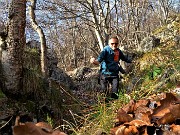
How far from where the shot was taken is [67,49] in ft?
122

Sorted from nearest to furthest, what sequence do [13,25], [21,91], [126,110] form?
[126,110], [13,25], [21,91]

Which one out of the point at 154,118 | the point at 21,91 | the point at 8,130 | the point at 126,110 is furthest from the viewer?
the point at 21,91

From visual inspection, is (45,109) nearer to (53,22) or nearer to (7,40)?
(7,40)

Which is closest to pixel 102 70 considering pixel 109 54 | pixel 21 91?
pixel 109 54

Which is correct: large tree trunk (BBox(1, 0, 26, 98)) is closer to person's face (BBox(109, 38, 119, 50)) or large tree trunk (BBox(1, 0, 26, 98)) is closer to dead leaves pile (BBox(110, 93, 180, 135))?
person's face (BBox(109, 38, 119, 50))

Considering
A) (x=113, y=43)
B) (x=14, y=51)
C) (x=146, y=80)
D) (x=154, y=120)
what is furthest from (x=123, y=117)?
(x=146, y=80)

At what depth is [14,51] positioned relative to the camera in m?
5.23

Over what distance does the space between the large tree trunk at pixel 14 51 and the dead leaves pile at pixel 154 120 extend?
3.55m

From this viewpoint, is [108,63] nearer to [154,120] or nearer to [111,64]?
[111,64]

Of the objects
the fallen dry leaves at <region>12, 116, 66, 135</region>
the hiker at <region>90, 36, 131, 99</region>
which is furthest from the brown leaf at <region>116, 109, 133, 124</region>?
the hiker at <region>90, 36, 131, 99</region>

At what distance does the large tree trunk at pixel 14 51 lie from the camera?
5.09 meters

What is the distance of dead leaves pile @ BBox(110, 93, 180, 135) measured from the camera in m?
1.77

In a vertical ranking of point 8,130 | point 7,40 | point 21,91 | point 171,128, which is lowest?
point 8,130

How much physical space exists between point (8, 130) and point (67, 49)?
32.9 meters
